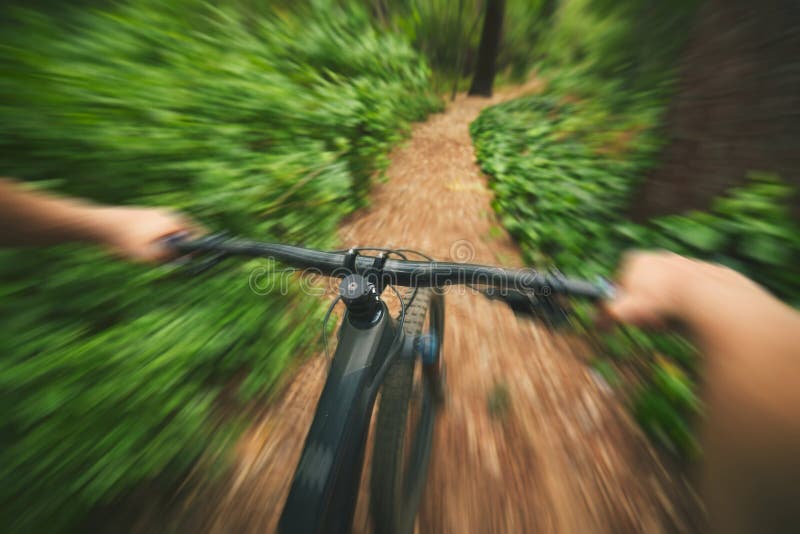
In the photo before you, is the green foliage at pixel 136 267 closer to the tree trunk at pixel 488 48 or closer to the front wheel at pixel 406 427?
the front wheel at pixel 406 427

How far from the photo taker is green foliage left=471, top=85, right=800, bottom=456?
181 cm

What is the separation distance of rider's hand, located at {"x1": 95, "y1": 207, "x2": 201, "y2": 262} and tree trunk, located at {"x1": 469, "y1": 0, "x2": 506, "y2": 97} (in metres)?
14.9

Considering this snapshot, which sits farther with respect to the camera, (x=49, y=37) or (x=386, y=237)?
(x=386, y=237)

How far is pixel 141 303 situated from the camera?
5.51ft

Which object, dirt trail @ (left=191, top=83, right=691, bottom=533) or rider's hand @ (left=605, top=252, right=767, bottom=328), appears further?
dirt trail @ (left=191, top=83, right=691, bottom=533)

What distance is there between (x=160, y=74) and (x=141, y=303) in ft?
6.41

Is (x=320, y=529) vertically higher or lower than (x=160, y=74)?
lower

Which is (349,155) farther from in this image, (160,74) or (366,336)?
(366,336)

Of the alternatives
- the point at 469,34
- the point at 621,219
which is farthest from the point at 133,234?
the point at 469,34

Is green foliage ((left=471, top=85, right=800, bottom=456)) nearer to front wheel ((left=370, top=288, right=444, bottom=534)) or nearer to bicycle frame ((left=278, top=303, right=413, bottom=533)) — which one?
front wheel ((left=370, top=288, right=444, bottom=534))

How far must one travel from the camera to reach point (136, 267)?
5.52ft

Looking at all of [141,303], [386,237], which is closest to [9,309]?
[141,303]

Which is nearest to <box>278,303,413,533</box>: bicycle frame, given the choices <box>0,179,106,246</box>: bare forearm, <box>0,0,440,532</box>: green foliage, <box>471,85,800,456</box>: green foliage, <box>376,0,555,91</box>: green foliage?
<box>0,179,106,246</box>: bare forearm

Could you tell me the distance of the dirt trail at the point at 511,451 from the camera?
66.4 inches
